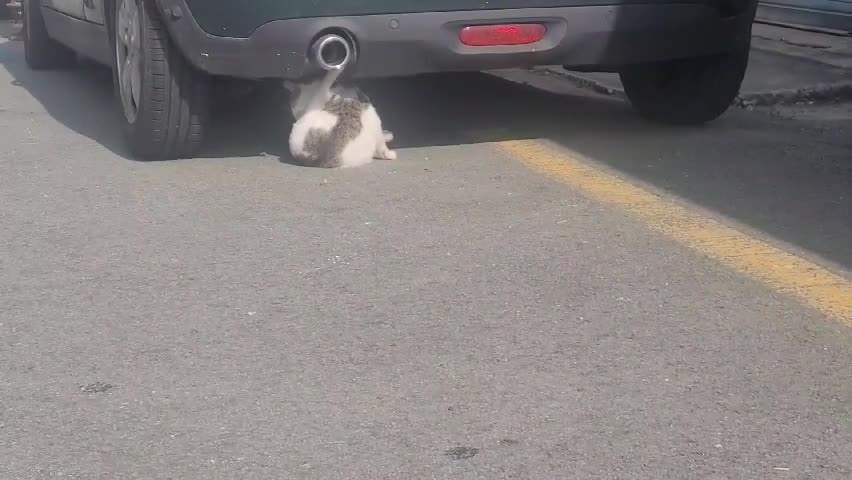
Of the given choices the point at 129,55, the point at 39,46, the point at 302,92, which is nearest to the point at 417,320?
the point at 302,92

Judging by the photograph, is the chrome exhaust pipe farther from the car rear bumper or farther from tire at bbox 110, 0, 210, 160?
tire at bbox 110, 0, 210, 160

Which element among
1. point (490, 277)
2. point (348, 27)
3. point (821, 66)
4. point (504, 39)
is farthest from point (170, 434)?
point (821, 66)

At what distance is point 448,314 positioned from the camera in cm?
352

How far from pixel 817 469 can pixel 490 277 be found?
141 centimetres

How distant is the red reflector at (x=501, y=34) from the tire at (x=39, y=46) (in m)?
4.21

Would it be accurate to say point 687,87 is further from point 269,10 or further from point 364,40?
point 269,10

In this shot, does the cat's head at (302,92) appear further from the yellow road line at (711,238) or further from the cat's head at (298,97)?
the yellow road line at (711,238)

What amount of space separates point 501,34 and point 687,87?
134 centimetres

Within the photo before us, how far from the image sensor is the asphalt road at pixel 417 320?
276cm

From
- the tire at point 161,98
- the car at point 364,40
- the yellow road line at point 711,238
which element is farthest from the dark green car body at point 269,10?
the yellow road line at point 711,238

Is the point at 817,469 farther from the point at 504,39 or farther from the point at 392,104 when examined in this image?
the point at 392,104

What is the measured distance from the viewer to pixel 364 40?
4844 mm

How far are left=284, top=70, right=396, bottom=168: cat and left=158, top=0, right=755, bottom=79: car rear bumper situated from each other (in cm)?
33

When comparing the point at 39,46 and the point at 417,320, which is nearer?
the point at 417,320
